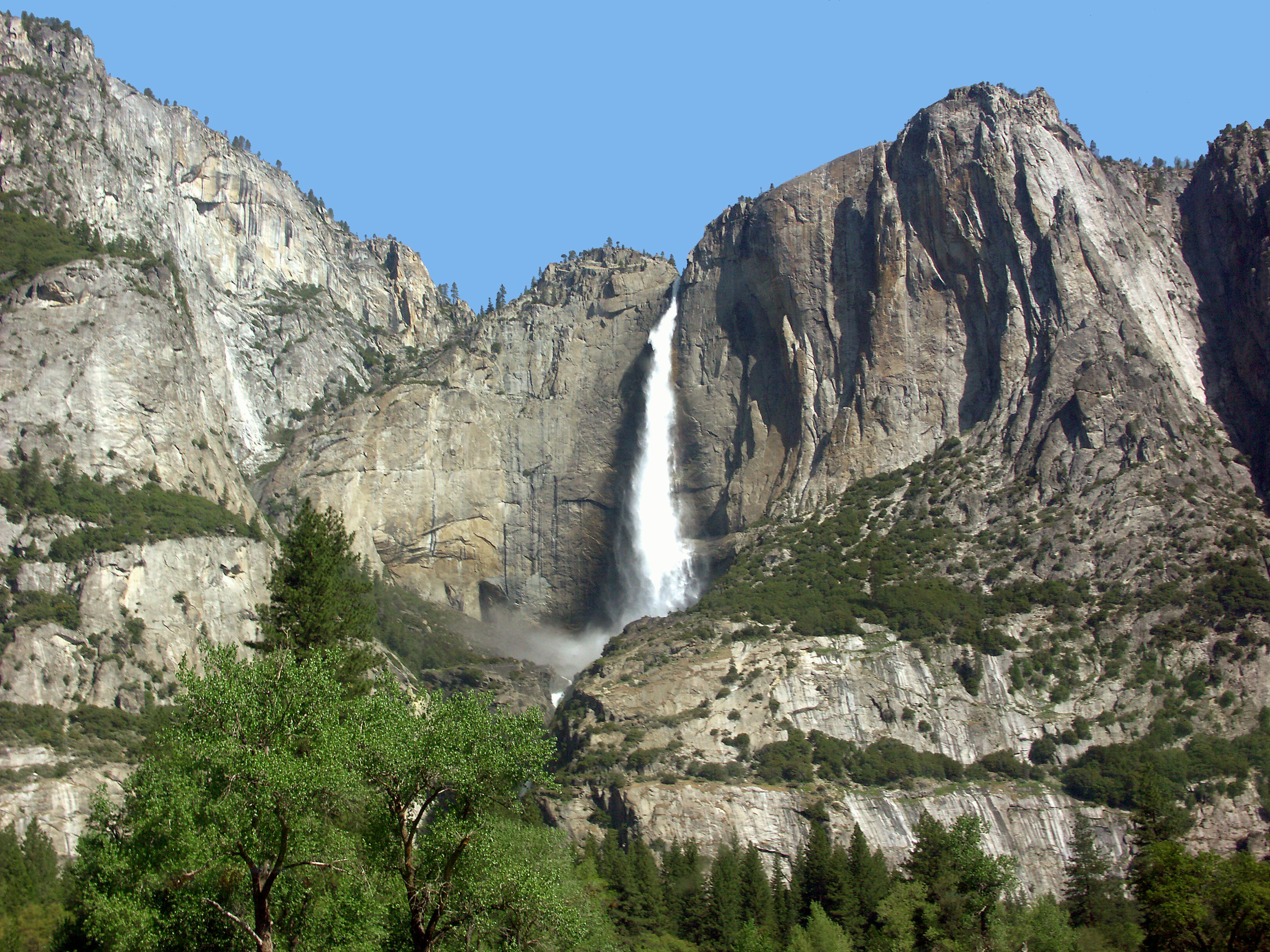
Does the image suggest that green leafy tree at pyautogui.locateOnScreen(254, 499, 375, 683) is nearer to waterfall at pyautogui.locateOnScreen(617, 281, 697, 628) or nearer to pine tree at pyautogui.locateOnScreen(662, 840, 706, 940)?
pine tree at pyautogui.locateOnScreen(662, 840, 706, 940)

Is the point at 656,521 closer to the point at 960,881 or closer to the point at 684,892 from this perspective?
the point at 684,892

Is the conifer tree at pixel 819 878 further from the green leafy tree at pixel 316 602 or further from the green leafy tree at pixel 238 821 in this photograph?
the green leafy tree at pixel 238 821

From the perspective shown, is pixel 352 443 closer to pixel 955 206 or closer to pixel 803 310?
pixel 803 310

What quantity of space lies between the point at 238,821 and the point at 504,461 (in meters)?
115

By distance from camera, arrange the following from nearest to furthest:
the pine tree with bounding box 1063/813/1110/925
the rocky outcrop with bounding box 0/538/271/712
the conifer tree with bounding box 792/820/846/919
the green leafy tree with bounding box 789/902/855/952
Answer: the green leafy tree with bounding box 789/902/855/952 → the pine tree with bounding box 1063/813/1110/925 → the conifer tree with bounding box 792/820/846/919 → the rocky outcrop with bounding box 0/538/271/712

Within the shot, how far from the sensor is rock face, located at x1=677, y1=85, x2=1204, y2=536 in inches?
4417

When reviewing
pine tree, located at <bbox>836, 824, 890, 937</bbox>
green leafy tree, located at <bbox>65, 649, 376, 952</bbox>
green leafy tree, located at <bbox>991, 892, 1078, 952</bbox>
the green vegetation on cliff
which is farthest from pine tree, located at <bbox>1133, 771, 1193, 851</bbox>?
the green vegetation on cliff

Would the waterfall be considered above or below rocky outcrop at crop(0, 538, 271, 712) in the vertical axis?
above

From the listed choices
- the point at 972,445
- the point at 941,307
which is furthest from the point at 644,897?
the point at 941,307

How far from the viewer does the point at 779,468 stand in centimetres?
12619

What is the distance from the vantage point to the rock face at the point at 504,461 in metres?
136

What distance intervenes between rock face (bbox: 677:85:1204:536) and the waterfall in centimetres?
373

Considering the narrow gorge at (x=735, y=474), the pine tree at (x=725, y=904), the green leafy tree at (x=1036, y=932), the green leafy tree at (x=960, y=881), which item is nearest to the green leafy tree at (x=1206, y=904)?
the green leafy tree at (x=1036, y=932)

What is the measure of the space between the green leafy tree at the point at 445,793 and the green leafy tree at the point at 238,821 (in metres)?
1.07
